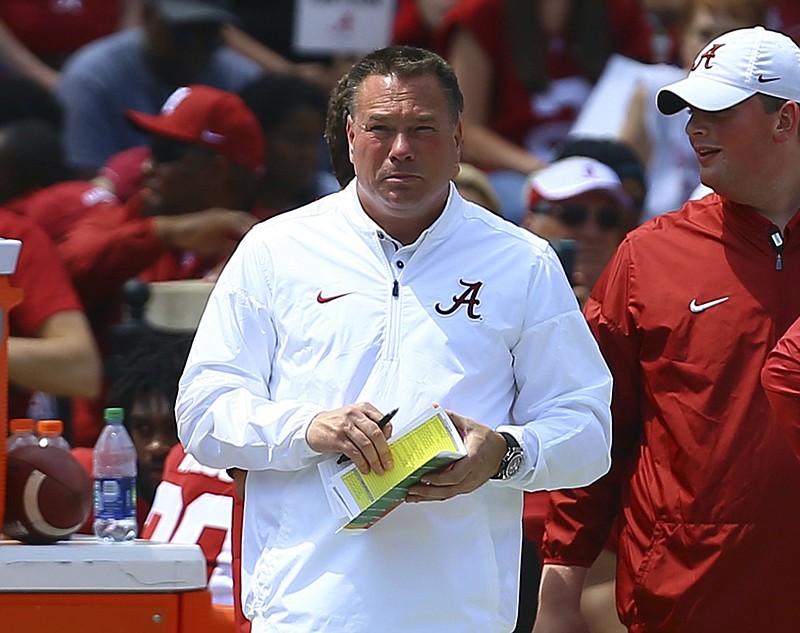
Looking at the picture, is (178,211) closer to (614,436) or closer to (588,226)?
Answer: (588,226)

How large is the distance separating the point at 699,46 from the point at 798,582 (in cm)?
370

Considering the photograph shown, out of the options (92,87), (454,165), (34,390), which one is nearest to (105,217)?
(34,390)

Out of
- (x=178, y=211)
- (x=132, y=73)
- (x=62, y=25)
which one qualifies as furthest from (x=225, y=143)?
(x=62, y=25)

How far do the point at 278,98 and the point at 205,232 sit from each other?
1.45 meters

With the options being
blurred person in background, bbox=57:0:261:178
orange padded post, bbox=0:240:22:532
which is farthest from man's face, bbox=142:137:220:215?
orange padded post, bbox=0:240:22:532

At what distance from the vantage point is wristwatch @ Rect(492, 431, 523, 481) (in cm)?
365

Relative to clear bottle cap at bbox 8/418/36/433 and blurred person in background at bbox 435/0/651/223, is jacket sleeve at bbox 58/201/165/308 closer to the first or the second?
blurred person in background at bbox 435/0/651/223

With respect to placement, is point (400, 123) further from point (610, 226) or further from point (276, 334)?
point (610, 226)

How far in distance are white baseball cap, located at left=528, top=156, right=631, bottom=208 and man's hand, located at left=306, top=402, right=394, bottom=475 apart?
2832 millimetres

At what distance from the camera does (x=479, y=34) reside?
7.77m

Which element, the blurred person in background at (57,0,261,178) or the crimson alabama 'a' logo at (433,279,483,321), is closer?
the crimson alabama 'a' logo at (433,279,483,321)

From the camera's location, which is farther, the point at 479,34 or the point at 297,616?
the point at 479,34

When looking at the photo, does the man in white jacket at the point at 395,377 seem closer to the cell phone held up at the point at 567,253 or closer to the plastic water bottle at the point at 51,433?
the plastic water bottle at the point at 51,433

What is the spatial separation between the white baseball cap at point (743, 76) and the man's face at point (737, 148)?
32 mm
